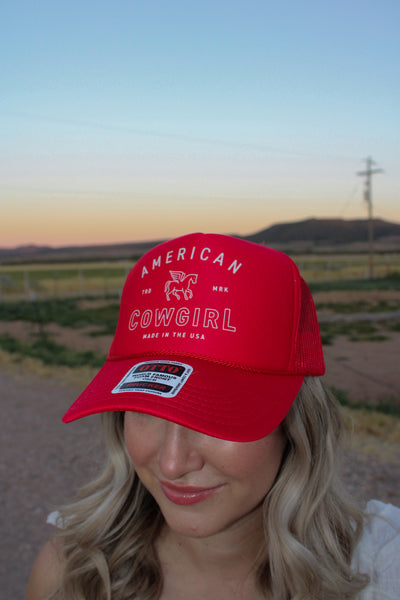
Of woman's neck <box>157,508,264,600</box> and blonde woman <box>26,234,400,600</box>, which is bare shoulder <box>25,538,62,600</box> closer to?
blonde woman <box>26,234,400,600</box>

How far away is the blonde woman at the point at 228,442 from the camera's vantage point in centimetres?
102

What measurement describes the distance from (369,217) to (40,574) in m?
33.7

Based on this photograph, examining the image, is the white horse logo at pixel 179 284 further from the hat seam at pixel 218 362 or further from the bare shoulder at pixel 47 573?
the bare shoulder at pixel 47 573

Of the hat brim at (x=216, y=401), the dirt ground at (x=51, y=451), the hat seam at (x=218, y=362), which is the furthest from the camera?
the dirt ground at (x=51, y=451)

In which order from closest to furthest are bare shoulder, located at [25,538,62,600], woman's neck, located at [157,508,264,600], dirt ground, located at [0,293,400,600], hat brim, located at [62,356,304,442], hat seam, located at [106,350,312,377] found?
hat brim, located at [62,356,304,442] → hat seam, located at [106,350,312,377] → woman's neck, located at [157,508,264,600] → bare shoulder, located at [25,538,62,600] → dirt ground, located at [0,293,400,600]

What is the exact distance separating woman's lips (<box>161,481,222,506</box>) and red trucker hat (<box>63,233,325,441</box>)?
13cm

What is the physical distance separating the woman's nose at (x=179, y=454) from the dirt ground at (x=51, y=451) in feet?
3.12

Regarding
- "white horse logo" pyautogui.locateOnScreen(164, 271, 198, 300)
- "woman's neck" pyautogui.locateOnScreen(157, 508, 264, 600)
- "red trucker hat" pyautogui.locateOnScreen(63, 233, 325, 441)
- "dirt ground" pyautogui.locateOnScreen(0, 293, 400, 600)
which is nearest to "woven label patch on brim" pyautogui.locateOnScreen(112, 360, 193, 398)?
"red trucker hat" pyautogui.locateOnScreen(63, 233, 325, 441)

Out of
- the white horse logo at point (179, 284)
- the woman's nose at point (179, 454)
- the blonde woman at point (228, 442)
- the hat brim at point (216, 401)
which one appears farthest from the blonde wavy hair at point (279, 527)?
the white horse logo at point (179, 284)

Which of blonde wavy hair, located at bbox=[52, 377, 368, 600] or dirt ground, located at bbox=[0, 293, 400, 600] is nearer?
blonde wavy hair, located at bbox=[52, 377, 368, 600]

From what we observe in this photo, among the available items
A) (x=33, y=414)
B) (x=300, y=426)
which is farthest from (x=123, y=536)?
(x=33, y=414)

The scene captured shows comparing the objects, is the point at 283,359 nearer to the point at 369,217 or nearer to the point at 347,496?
the point at 347,496

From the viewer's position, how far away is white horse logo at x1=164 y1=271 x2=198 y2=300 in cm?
115

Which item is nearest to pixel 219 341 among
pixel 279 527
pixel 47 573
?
pixel 279 527
